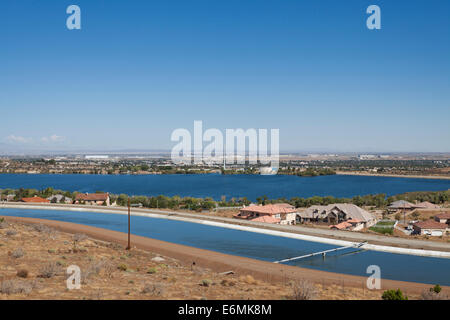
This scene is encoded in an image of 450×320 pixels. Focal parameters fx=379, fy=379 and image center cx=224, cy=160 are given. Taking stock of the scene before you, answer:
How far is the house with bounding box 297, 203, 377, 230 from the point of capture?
29.2 meters

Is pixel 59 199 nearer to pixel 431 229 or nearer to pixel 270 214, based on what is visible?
pixel 270 214

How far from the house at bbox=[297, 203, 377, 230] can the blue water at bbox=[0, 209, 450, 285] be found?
745cm

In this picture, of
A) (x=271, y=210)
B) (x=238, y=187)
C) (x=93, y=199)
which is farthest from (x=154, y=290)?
(x=238, y=187)

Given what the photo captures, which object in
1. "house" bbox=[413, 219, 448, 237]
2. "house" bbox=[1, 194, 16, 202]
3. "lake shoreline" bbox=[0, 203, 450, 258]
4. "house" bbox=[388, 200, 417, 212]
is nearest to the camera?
"lake shoreline" bbox=[0, 203, 450, 258]

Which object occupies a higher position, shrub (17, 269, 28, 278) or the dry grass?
shrub (17, 269, 28, 278)

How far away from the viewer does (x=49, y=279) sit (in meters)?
10.2

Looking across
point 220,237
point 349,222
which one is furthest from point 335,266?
point 349,222

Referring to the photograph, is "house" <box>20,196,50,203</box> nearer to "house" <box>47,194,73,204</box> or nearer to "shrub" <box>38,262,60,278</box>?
"house" <box>47,194,73,204</box>

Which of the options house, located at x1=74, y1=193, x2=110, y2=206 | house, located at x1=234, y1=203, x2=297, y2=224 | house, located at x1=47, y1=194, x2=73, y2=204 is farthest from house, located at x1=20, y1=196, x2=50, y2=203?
house, located at x1=234, y1=203, x2=297, y2=224

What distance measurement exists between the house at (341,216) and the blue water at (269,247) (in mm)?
7452
